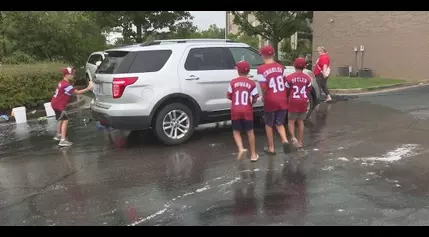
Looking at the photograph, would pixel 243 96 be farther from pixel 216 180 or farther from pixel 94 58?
pixel 94 58

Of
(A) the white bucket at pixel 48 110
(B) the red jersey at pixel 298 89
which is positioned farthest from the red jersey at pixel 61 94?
(B) the red jersey at pixel 298 89

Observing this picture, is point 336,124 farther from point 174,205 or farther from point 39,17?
point 39,17

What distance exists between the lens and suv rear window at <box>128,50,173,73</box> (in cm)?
721

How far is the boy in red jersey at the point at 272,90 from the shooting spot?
6445mm

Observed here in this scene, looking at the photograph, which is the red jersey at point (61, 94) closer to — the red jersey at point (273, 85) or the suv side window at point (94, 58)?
the red jersey at point (273, 85)

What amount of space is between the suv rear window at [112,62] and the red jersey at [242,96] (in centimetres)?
223

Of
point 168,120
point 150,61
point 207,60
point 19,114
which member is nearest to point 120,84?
point 150,61

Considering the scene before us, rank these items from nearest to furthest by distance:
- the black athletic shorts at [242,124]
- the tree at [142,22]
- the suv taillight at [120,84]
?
the black athletic shorts at [242,124]
the suv taillight at [120,84]
the tree at [142,22]

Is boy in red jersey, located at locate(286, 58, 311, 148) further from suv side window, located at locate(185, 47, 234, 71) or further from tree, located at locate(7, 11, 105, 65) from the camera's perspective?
tree, located at locate(7, 11, 105, 65)

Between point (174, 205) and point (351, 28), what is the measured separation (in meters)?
17.4

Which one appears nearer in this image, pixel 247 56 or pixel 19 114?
pixel 247 56

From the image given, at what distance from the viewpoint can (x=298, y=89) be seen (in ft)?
22.4

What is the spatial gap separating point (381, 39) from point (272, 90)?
559 inches

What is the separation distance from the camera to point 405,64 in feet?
59.3
